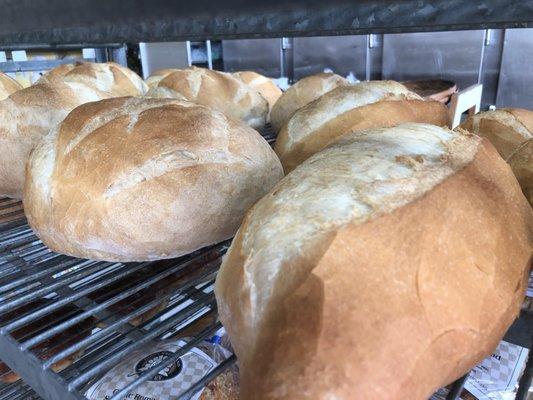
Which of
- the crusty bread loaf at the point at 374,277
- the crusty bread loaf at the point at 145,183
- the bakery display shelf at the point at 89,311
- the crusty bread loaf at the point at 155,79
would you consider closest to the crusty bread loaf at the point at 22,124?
the bakery display shelf at the point at 89,311

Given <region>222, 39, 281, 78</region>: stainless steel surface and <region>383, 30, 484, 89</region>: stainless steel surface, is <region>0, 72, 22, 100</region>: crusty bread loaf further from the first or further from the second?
<region>222, 39, 281, 78</region>: stainless steel surface

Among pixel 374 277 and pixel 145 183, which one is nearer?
pixel 374 277

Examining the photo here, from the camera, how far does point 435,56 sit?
4.07 m

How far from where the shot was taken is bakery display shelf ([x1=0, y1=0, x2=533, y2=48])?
420mm

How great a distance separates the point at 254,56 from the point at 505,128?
4.60 metres

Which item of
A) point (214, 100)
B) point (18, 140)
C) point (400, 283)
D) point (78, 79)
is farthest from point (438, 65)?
point (400, 283)

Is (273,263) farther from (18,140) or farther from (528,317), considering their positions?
(18,140)

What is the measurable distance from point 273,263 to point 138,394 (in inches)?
18.4

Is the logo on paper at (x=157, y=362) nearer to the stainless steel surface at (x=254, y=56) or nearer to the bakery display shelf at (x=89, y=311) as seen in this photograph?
the bakery display shelf at (x=89, y=311)

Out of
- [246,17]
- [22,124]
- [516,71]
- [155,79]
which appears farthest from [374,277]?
[516,71]

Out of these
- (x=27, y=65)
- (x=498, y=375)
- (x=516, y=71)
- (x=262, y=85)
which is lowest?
(x=498, y=375)

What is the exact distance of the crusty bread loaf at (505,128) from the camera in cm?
98

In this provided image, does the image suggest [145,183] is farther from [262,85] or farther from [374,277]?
[262,85]

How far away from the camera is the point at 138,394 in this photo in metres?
0.82
